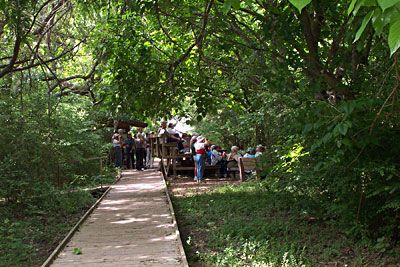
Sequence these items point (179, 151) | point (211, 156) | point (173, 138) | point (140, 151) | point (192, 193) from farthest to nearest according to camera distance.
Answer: point (140, 151) → point (179, 151) → point (211, 156) → point (173, 138) → point (192, 193)

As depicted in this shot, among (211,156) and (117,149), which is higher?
(117,149)

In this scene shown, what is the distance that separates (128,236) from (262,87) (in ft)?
17.0

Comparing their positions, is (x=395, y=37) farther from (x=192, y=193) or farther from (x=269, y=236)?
(x=192, y=193)

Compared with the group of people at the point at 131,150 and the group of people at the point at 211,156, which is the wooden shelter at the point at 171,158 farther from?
the group of people at the point at 131,150

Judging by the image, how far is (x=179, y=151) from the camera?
2148cm

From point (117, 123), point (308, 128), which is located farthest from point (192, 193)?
point (117, 123)

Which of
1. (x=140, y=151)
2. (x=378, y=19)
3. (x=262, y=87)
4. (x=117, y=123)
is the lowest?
(x=378, y=19)

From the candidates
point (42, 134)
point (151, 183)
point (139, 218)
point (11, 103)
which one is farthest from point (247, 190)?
point (11, 103)

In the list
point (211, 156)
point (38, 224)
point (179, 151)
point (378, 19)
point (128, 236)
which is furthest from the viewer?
point (179, 151)

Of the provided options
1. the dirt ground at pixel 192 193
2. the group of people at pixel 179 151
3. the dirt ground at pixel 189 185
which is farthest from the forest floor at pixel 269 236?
the group of people at pixel 179 151

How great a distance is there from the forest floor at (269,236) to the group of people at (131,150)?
10.0m

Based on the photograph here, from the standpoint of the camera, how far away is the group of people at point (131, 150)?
2222cm

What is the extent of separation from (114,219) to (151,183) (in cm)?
658

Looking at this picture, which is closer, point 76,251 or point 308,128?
point 308,128
